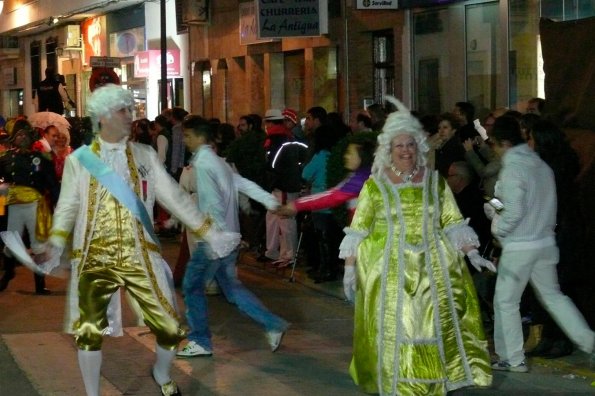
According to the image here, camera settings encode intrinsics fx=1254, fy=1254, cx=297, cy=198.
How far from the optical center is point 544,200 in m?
8.86

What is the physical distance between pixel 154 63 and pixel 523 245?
926 inches

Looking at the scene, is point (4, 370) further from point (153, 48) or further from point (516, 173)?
point (153, 48)

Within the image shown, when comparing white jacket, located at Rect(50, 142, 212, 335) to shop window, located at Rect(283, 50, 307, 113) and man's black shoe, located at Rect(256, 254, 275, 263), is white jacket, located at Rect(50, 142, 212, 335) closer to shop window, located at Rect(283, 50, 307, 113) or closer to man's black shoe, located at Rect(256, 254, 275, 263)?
man's black shoe, located at Rect(256, 254, 275, 263)

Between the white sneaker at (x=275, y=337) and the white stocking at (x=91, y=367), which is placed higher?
the white stocking at (x=91, y=367)

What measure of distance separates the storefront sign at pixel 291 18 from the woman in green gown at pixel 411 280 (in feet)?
→ 41.5

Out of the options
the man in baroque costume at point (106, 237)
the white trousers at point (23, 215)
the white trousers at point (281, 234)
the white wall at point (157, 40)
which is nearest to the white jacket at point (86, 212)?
the man in baroque costume at point (106, 237)

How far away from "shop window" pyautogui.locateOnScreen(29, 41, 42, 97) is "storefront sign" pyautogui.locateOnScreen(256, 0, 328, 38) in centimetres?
2826

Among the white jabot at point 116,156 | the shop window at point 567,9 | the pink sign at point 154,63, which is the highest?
the shop window at point 567,9

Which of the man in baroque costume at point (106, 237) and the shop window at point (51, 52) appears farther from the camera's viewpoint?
the shop window at point (51, 52)

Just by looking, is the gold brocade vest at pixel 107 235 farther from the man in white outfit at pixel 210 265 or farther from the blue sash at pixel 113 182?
the man in white outfit at pixel 210 265

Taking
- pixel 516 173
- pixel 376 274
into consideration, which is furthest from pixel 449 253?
pixel 516 173

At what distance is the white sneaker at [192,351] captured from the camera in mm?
9719

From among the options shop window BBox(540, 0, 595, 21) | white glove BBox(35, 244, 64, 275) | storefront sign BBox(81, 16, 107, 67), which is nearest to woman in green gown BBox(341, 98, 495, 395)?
white glove BBox(35, 244, 64, 275)

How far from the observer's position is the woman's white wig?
7699 millimetres
